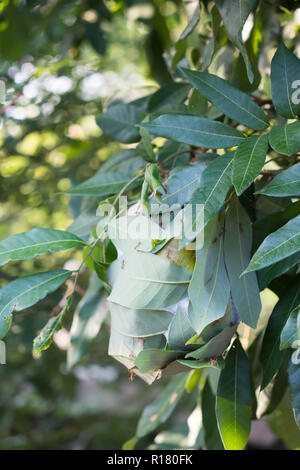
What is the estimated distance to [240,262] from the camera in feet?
1.32

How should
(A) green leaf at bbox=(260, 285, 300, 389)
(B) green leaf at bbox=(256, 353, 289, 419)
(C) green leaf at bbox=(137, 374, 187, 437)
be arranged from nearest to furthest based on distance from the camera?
(A) green leaf at bbox=(260, 285, 300, 389)
(B) green leaf at bbox=(256, 353, 289, 419)
(C) green leaf at bbox=(137, 374, 187, 437)

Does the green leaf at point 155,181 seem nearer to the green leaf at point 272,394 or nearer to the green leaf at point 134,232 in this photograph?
the green leaf at point 134,232

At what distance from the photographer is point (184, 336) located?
1.23 feet

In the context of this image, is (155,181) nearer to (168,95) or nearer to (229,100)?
(229,100)

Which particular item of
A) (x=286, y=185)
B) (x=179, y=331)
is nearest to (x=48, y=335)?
(x=179, y=331)

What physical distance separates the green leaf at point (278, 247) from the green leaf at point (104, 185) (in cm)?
18

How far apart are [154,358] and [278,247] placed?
118 millimetres

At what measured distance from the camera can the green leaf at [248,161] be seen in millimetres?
335

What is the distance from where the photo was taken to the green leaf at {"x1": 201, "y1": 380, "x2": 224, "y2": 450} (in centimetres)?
56

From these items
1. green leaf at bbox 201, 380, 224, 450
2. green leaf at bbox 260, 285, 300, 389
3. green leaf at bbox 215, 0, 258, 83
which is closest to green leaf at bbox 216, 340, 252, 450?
green leaf at bbox 260, 285, 300, 389

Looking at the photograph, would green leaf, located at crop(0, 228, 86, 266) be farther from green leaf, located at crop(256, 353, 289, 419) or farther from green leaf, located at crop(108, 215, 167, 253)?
green leaf, located at crop(256, 353, 289, 419)

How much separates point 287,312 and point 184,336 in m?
0.11

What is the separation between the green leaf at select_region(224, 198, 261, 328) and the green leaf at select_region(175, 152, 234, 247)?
0.05 meters

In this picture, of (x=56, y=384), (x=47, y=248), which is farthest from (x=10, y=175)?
(x=56, y=384)
